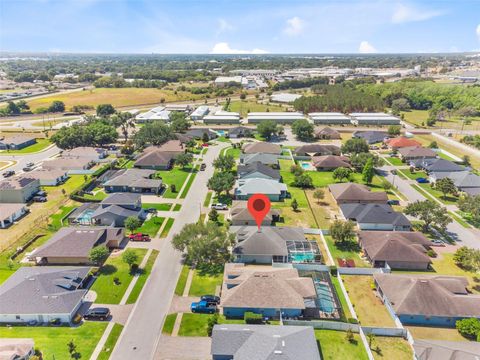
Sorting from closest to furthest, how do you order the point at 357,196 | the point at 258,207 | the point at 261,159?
the point at 258,207 < the point at 357,196 < the point at 261,159

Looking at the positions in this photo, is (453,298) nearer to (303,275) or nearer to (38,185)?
(303,275)

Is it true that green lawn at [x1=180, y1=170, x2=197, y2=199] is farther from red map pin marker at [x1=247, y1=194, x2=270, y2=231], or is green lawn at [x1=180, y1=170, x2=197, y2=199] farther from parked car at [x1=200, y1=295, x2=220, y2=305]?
parked car at [x1=200, y1=295, x2=220, y2=305]

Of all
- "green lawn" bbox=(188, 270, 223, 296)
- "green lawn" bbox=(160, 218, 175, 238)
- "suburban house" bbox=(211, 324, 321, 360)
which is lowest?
"green lawn" bbox=(160, 218, 175, 238)

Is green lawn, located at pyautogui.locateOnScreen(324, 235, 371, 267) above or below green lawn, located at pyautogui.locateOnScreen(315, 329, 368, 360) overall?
below

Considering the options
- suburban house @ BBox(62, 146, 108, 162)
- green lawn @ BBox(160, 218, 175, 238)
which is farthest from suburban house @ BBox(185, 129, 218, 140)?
green lawn @ BBox(160, 218, 175, 238)

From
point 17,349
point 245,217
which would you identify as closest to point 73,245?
point 17,349

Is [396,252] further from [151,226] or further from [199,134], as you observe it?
[199,134]
